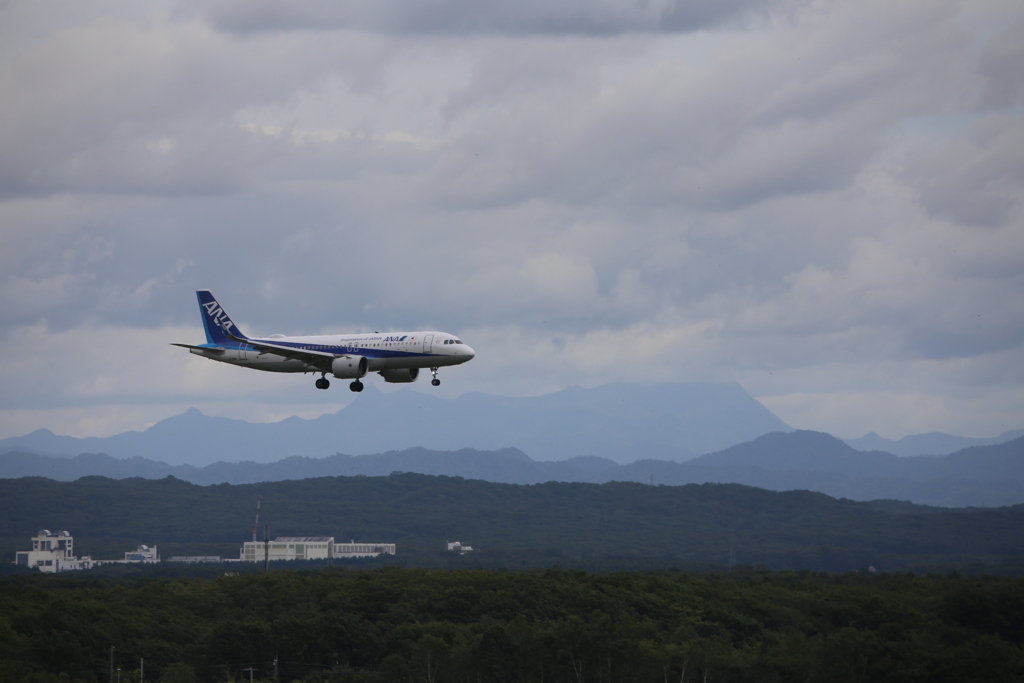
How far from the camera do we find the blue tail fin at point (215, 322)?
109 m

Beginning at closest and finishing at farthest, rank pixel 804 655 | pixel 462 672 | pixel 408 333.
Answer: pixel 408 333 < pixel 804 655 < pixel 462 672

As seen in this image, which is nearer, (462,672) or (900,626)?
(462,672)

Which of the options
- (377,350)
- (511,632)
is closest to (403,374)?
(377,350)

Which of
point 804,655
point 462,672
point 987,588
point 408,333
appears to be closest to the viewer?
point 408,333

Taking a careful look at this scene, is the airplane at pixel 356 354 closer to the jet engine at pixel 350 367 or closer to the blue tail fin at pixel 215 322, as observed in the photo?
the jet engine at pixel 350 367

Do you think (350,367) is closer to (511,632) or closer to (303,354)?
(303,354)

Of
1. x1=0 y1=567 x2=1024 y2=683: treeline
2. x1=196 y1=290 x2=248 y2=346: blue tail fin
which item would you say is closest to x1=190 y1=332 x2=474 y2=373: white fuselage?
x1=196 y1=290 x2=248 y2=346: blue tail fin

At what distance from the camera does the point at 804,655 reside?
373 feet

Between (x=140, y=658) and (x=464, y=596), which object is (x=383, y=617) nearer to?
(x=464, y=596)

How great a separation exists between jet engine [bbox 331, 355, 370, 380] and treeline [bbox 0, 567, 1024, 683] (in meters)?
40.3

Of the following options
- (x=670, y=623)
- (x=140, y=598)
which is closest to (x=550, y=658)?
(x=670, y=623)

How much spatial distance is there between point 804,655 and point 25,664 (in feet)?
270

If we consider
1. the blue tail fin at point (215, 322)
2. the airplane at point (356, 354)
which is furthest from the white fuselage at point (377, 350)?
the blue tail fin at point (215, 322)

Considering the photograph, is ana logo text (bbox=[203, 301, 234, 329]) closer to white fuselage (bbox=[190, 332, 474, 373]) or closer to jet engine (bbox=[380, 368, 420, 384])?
white fuselage (bbox=[190, 332, 474, 373])
